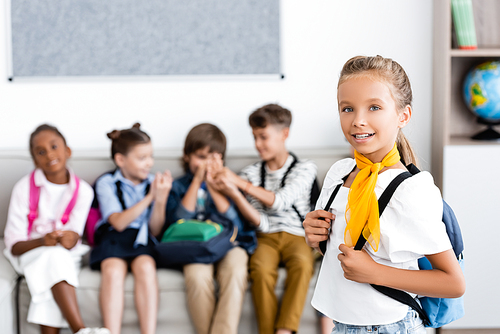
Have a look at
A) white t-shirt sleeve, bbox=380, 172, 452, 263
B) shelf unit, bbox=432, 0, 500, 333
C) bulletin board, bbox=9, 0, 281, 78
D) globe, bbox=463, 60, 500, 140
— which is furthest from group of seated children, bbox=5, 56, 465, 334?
globe, bbox=463, 60, 500, 140

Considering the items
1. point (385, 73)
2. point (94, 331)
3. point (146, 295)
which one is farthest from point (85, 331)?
point (385, 73)

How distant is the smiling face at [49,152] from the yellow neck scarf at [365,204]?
1471 mm

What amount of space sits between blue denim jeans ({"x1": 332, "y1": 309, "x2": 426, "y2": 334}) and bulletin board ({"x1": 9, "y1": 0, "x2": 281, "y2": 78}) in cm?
181

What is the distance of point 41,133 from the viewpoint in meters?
2.01

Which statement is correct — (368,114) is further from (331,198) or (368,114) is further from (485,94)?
(485,94)

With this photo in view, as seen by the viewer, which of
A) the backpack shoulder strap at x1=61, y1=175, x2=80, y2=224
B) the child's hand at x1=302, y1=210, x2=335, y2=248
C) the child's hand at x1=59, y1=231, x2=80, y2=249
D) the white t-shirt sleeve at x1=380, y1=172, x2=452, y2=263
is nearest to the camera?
the white t-shirt sleeve at x1=380, y1=172, x2=452, y2=263

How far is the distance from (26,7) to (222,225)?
1.51 meters

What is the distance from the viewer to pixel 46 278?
1.81m

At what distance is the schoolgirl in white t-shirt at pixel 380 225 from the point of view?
0.85 metres

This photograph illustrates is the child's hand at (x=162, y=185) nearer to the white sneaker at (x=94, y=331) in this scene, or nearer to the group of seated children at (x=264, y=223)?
the group of seated children at (x=264, y=223)

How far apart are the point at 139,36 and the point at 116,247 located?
44.0 inches

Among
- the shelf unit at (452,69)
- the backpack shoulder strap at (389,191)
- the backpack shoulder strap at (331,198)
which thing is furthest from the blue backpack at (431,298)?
the shelf unit at (452,69)

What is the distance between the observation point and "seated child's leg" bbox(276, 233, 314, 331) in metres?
1.75

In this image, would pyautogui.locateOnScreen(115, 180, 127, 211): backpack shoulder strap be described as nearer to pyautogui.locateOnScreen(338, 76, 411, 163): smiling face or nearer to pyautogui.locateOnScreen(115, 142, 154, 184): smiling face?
pyautogui.locateOnScreen(115, 142, 154, 184): smiling face
